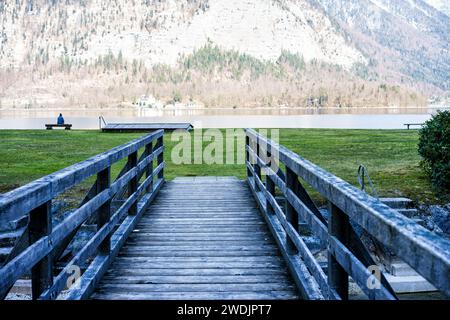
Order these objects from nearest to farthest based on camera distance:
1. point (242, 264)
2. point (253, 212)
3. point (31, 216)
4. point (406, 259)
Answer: point (406, 259)
point (31, 216)
point (242, 264)
point (253, 212)

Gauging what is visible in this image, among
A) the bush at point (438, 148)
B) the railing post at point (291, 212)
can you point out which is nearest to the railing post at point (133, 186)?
the railing post at point (291, 212)

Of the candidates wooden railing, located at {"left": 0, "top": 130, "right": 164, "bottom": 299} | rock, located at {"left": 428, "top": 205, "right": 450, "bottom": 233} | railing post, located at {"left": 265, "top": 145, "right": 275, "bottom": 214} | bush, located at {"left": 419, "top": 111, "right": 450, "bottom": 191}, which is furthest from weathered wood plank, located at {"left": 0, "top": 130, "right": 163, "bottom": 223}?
bush, located at {"left": 419, "top": 111, "right": 450, "bottom": 191}

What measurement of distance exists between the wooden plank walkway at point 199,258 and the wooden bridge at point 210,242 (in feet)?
0.04

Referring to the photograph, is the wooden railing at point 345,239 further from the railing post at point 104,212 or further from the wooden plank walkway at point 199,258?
the railing post at point 104,212

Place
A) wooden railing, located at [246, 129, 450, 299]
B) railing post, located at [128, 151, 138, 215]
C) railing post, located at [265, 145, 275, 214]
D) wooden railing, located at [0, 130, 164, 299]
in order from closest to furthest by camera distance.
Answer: wooden railing, located at [246, 129, 450, 299]
wooden railing, located at [0, 130, 164, 299]
railing post, located at [265, 145, 275, 214]
railing post, located at [128, 151, 138, 215]

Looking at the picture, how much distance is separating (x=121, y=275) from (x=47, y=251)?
1802mm

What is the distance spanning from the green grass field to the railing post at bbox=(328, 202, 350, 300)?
28.3ft

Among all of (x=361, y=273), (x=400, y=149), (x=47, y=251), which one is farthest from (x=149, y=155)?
(x=400, y=149)

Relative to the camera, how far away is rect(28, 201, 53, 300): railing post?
3599 mm

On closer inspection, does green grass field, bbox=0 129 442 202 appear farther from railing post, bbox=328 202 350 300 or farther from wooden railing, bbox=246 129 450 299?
railing post, bbox=328 202 350 300

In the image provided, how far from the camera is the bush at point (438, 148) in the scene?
11.9 meters

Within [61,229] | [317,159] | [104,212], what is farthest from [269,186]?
[317,159]
